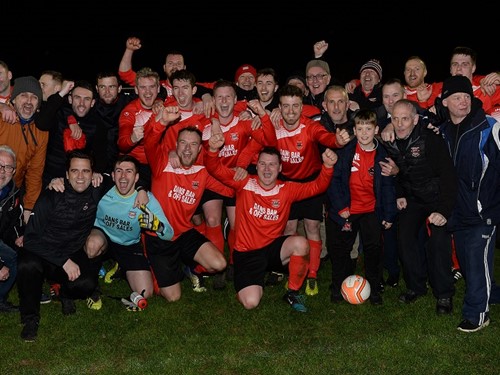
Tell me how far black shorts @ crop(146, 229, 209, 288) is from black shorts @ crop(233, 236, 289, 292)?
52 cm

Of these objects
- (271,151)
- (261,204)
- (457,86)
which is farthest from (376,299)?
(457,86)

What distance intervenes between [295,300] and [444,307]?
4.74ft

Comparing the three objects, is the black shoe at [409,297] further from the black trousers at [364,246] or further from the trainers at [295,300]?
the trainers at [295,300]

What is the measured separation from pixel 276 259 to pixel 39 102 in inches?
116

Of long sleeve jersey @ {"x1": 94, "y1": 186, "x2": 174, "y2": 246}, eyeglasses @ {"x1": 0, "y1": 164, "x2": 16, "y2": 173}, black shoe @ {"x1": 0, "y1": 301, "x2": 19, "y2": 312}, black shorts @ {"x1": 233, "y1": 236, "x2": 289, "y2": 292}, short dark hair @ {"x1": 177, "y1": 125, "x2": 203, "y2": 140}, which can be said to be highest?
short dark hair @ {"x1": 177, "y1": 125, "x2": 203, "y2": 140}

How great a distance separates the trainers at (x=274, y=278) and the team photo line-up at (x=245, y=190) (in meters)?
0.02

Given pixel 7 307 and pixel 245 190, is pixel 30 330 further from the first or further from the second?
pixel 245 190

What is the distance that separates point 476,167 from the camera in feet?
17.7

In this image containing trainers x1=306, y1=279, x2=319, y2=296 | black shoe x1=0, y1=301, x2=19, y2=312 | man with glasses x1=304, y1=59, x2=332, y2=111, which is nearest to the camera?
black shoe x1=0, y1=301, x2=19, y2=312

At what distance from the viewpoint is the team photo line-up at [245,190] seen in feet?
18.2

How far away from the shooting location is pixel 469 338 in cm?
529

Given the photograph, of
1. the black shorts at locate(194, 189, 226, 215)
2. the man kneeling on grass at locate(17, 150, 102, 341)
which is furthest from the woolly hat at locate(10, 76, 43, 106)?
the black shorts at locate(194, 189, 226, 215)

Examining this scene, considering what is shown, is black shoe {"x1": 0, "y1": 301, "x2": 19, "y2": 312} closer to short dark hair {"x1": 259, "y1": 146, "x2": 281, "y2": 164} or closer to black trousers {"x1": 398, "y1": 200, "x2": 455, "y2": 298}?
short dark hair {"x1": 259, "y1": 146, "x2": 281, "y2": 164}

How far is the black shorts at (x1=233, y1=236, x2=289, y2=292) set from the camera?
628 centimetres
